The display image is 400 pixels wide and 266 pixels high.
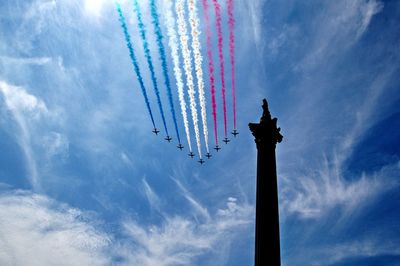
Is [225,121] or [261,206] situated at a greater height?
[225,121]

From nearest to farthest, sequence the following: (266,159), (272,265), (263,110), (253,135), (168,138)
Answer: (272,265) → (266,159) → (253,135) → (263,110) → (168,138)

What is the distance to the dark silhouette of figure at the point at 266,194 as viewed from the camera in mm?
23141

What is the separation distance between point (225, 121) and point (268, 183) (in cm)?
629

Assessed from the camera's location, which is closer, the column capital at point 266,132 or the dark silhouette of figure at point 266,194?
the dark silhouette of figure at point 266,194

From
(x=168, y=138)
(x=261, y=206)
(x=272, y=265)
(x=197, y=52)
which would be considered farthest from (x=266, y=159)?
(x=168, y=138)

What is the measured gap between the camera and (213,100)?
2870 cm

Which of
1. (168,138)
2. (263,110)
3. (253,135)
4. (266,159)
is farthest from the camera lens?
(168,138)

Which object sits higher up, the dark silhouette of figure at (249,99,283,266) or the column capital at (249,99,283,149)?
the column capital at (249,99,283,149)

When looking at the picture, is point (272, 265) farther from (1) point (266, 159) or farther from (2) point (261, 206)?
(1) point (266, 159)

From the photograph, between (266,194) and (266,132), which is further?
(266,132)

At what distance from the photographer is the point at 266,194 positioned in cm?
2558

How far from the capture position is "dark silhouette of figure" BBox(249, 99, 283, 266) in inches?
911

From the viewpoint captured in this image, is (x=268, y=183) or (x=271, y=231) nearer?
(x=271, y=231)

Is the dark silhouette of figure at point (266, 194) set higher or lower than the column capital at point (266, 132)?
lower
